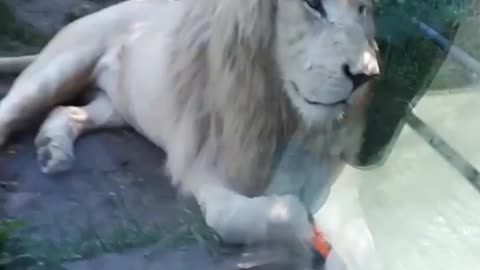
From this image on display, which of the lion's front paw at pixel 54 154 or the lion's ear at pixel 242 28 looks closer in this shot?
the lion's ear at pixel 242 28

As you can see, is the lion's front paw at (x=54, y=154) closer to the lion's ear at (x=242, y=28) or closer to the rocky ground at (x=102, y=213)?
the rocky ground at (x=102, y=213)

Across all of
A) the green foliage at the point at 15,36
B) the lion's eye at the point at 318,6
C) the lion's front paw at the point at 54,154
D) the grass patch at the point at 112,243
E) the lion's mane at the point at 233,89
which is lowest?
the grass patch at the point at 112,243

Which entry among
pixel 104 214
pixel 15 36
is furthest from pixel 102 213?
pixel 15 36

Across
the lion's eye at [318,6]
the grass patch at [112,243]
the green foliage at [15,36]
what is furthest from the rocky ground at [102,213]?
the lion's eye at [318,6]

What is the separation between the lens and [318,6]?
2.38ft

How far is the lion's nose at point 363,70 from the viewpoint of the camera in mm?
723

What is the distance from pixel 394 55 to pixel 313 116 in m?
0.10

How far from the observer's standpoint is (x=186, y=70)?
0.87 meters

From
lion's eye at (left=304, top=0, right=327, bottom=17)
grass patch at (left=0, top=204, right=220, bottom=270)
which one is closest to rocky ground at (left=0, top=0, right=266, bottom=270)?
grass patch at (left=0, top=204, right=220, bottom=270)

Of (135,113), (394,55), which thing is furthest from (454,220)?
(135,113)

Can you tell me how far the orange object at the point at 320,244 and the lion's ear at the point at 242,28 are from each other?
0.16m

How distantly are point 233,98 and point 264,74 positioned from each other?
5cm

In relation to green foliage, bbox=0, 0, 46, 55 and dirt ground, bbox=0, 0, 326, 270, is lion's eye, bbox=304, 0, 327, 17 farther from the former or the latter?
green foliage, bbox=0, 0, 46, 55

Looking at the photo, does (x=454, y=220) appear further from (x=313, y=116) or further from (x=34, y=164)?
(x=34, y=164)
